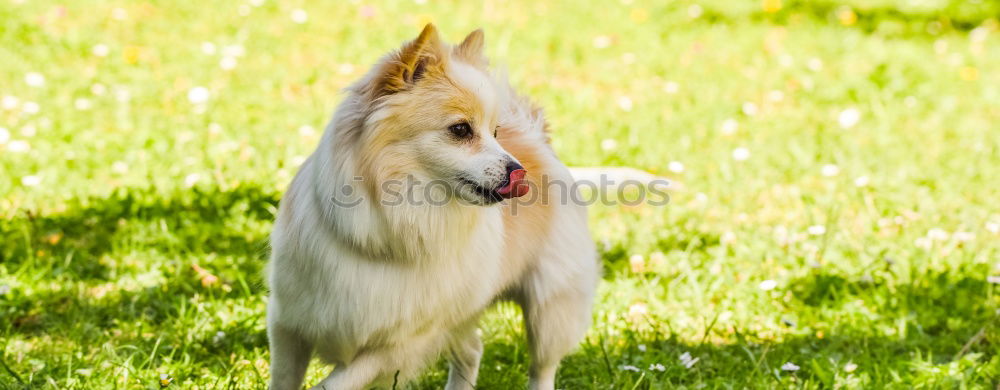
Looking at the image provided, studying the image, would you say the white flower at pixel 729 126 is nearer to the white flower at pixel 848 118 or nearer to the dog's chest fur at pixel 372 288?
the white flower at pixel 848 118

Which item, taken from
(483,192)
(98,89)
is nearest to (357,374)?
(483,192)

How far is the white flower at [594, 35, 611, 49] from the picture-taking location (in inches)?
327

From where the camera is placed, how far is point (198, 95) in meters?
6.33

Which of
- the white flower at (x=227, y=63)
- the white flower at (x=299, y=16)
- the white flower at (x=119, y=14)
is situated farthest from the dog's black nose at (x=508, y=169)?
the white flower at (x=119, y=14)

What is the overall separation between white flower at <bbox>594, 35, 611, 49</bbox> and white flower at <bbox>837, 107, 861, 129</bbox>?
2.19 metres

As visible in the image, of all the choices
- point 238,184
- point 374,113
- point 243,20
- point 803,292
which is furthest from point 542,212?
point 243,20

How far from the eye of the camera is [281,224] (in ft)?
9.84

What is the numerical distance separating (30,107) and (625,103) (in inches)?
152

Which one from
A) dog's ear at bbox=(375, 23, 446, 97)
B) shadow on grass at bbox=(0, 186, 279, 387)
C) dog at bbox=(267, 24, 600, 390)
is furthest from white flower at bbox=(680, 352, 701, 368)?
shadow on grass at bbox=(0, 186, 279, 387)

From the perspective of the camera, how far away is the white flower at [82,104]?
19.6 ft

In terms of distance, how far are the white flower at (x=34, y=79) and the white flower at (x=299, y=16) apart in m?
2.35

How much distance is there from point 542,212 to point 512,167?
52cm

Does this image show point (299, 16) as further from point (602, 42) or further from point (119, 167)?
point (119, 167)

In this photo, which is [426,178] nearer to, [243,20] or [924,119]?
[924,119]
